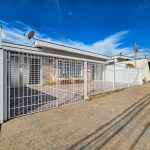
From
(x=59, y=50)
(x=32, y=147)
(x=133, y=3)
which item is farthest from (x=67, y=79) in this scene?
(x=133, y=3)

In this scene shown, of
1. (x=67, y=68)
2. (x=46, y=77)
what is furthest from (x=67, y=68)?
(x=46, y=77)

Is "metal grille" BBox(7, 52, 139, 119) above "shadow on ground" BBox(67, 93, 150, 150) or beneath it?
above

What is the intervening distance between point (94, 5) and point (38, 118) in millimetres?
11385

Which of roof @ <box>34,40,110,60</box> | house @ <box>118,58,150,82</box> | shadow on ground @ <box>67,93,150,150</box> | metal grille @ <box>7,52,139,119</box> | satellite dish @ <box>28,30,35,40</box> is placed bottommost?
shadow on ground @ <box>67,93,150,150</box>

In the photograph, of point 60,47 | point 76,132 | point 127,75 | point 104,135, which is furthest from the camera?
point 127,75

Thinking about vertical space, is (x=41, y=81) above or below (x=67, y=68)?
below

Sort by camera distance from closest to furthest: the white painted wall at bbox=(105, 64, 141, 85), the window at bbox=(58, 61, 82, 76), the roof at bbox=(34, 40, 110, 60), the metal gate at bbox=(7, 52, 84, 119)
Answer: the metal gate at bbox=(7, 52, 84, 119) < the window at bbox=(58, 61, 82, 76) < the roof at bbox=(34, 40, 110, 60) < the white painted wall at bbox=(105, 64, 141, 85)

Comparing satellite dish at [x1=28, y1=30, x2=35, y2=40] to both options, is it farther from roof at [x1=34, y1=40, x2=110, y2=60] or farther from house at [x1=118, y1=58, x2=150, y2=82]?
house at [x1=118, y1=58, x2=150, y2=82]

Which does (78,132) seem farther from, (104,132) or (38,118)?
(38,118)

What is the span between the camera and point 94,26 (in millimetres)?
15102

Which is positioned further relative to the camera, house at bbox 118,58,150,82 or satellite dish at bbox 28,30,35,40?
house at bbox 118,58,150,82

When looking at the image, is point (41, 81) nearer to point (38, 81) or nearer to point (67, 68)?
point (38, 81)

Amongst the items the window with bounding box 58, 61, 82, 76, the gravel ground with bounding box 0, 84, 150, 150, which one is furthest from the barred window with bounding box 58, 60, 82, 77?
the gravel ground with bounding box 0, 84, 150, 150

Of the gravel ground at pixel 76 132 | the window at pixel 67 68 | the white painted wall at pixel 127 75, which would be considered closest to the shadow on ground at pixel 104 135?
the gravel ground at pixel 76 132
